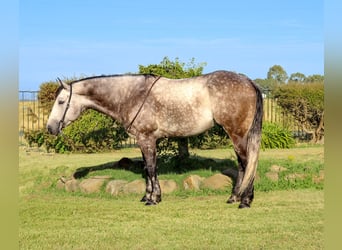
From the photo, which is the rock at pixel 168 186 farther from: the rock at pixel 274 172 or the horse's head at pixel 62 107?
the horse's head at pixel 62 107

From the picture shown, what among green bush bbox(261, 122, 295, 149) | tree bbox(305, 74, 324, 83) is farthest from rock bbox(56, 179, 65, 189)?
tree bbox(305, 74, 324, 83)

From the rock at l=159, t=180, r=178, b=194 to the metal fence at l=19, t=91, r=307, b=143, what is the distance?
8159 millimetres

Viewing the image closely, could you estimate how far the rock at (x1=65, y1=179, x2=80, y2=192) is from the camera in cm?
980

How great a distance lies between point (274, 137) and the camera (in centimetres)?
1614

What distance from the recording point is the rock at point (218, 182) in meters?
9.36

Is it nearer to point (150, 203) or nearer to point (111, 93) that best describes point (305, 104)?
point (111, 93)

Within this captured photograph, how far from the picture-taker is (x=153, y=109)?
848 centimetres

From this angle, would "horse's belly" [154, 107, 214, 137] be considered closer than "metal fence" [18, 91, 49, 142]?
Yes

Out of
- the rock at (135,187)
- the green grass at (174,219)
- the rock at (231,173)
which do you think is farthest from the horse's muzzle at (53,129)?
the rock at (231,173)

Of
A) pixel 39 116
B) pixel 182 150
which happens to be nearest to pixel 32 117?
pixel 39 116

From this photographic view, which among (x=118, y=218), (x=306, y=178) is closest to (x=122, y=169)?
(x=118, y=218)

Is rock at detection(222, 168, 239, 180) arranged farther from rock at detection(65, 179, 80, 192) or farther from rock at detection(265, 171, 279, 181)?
Result: rock at detection(65, 179, 80, 192)

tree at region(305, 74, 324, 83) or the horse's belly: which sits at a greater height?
tree at region(305, 74, 324, 83)

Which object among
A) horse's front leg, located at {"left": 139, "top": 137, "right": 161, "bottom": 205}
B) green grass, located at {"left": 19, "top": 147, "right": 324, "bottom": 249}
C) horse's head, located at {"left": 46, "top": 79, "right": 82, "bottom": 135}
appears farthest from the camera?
horse's head, located at {"left": 46, "top": 79, "right": 82, "bottom": 135}
